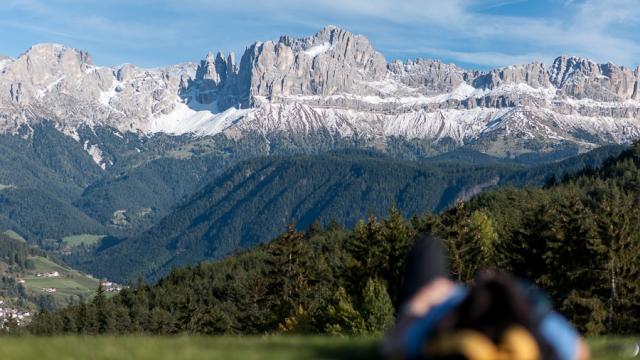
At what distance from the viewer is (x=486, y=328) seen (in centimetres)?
853

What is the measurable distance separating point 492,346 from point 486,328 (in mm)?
220

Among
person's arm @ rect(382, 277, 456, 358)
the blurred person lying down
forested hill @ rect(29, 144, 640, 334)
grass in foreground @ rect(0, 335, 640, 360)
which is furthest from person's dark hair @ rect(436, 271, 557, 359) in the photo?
forested hill @ rect(29, 144, 640, 334)

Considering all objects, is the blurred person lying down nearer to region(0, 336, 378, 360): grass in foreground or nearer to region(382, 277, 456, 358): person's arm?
region(382, 277, 456, 358): person's arm

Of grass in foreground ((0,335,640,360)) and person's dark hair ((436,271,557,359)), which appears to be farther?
grass in foreground ((0,335,640,360))

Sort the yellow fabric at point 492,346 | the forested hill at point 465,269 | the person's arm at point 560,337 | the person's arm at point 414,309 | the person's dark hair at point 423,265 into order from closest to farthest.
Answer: the yellow fabric at point 492,346 → the person's arm at point 560,337 → the person's arm at point 414,309 → the person's dark hair at point 423,265 → the forested hill at point 465,269

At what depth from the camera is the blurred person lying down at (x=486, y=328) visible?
8438 millimetres

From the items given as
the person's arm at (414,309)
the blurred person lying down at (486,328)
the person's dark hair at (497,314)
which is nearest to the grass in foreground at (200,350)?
the person's arm at (414,309)

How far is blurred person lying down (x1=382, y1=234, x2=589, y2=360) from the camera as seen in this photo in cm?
844

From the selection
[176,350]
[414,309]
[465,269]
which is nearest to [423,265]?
[414,309]

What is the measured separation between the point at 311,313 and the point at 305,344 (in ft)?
195

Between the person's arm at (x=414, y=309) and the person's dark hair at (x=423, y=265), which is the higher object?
the person's dark hair at (x=423, y=265)

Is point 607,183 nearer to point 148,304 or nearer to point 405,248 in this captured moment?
point 148,304

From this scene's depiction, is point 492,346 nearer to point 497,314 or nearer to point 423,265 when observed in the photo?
point 497,314

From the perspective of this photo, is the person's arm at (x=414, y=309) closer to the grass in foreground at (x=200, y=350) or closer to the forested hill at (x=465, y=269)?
the grass in foreground at (x=200, y=350)
